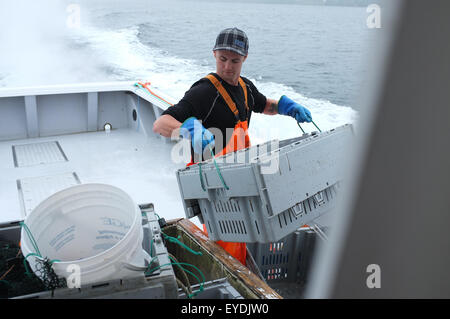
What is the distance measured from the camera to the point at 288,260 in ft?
6.90

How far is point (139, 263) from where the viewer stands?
1093mm

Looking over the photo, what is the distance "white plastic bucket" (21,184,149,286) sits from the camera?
1022mm

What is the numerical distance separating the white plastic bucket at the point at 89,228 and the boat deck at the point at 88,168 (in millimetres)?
1633

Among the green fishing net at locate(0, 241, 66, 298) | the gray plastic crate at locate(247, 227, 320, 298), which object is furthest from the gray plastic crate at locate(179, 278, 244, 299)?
the gray plastic crate at locate(247, 227, 320, 298)

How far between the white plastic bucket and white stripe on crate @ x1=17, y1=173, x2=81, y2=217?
186 centimetres

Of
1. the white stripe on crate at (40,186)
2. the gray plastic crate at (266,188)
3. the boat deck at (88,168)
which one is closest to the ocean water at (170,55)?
the boat deck at (88,168)

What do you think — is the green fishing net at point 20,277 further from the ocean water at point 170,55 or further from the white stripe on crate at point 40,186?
the ocean water at point 170,55

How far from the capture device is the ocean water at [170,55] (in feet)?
30.0

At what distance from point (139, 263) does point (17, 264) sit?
423 mm

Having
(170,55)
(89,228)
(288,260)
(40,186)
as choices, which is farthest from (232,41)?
(170,55)

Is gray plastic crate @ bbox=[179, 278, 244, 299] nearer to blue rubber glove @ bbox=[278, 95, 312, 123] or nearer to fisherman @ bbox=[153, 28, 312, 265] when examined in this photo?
fisherman @ bbox=[153, 28, 312, 265]

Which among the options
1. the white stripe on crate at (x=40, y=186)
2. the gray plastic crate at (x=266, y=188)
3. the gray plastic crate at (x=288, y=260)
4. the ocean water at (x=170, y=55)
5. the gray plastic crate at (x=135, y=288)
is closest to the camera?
the gray plastic crate at (x=135, y=288)

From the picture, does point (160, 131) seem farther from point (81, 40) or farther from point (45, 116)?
point (81, 40)
